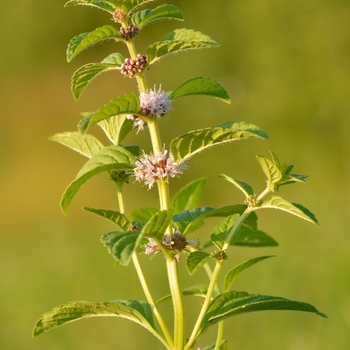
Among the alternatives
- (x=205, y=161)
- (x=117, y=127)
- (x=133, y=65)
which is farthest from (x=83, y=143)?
(x=205, y=161)

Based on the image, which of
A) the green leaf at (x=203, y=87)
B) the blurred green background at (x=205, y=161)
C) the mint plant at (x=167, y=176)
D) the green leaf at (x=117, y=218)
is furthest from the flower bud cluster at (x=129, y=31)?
the blurred green background at (x=205, y=161)

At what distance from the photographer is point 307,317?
2.71 meters

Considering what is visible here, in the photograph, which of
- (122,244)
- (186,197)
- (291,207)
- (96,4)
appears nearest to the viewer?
(122,244)

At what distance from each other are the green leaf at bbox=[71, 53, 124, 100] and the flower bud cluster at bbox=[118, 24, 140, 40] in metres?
0.03

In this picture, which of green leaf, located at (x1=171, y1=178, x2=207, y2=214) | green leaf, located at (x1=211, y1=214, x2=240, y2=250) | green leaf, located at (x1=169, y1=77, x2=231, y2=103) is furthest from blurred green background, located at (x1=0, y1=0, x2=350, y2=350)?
green leaf, located at (x1=169, y1=77, x2=231, y2=103)

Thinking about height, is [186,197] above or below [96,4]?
below

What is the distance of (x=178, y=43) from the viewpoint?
0.84 meters

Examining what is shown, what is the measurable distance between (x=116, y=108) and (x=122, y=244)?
180mm

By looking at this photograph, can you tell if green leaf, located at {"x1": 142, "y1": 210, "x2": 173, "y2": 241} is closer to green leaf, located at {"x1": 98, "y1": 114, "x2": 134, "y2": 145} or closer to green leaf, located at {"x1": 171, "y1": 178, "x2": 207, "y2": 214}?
green leaf, located at {"x1": 98, "y1": 114, "x2": 134, "y2": 145}

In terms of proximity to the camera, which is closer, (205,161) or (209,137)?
(209,137)

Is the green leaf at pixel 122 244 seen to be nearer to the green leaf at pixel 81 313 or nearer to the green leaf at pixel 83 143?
the green leaf at pixel 81 313

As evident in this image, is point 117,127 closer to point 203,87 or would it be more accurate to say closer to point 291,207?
point 203,87

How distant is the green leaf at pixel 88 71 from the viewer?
0.83m

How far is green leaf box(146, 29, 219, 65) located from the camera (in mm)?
807
